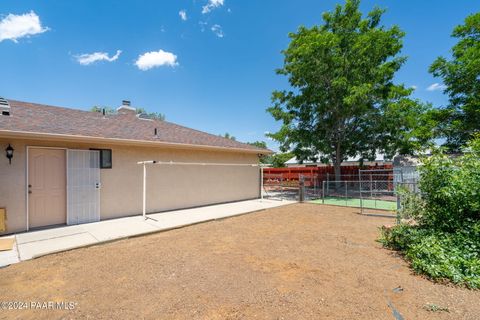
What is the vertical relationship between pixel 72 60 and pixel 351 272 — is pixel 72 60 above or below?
above

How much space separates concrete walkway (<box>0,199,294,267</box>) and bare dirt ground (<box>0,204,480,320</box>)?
0.36 metres

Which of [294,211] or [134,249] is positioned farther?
[294,211]

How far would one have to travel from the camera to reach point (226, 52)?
15781 mm

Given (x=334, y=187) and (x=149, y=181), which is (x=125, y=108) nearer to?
(x=149, y=181)

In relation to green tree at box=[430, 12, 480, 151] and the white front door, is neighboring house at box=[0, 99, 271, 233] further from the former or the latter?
green tree at box=[430, 12, 480, 151]

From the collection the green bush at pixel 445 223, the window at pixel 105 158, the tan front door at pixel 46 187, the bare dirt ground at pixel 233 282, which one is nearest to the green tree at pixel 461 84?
the green bush at pixel 445 223

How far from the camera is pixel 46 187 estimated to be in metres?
6.50

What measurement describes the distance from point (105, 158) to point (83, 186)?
40.9 inches

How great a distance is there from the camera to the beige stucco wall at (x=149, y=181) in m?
5.94

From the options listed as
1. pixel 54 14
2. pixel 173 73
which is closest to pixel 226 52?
pixel 173 73

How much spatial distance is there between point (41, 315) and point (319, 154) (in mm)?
16658

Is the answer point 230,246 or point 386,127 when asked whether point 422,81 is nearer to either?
point 386,127

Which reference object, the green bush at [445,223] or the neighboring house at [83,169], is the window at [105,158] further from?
the green bush at [445,223]

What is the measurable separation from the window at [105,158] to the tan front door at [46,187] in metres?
0.95
